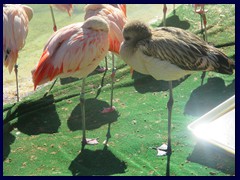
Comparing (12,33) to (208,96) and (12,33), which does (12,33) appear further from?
(208,96)

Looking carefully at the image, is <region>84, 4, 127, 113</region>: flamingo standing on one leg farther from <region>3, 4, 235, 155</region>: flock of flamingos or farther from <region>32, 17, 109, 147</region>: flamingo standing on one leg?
<region>32, 17, 109, 147</region>: flamingo standing on one leg

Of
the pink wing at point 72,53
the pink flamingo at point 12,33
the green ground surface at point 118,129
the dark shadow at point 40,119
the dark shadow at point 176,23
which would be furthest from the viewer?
the dark shadow at point 176,23

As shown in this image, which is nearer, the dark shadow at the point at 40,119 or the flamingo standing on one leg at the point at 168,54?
the flamingo standing on one leg at the point at 168,54

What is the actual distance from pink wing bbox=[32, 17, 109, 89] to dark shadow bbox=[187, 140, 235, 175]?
1.02m

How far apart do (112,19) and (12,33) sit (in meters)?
0.95

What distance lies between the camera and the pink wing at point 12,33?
13.0 feet

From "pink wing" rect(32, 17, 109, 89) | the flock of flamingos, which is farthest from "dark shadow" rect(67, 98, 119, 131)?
"pink wing" rect(32, 17, 109, 89)

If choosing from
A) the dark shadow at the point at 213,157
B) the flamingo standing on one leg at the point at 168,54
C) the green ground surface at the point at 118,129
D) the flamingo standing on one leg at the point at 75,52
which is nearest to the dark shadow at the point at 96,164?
the green ground surface at the point at 118,129

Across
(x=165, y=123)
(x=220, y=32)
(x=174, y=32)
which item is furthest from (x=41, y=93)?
(x=220, y=32)

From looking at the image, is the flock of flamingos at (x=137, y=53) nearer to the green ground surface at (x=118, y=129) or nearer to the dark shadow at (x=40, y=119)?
the green ground surface at (x=118, y=129)

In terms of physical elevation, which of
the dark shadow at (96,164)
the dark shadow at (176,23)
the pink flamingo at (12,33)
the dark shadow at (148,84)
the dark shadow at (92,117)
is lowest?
the dark shadow at (92,117)

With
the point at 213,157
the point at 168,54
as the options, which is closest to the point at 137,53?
the point at 168,54

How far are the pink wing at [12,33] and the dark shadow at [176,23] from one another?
2.15 metres

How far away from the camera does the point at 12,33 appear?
4.02 meters
